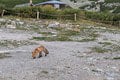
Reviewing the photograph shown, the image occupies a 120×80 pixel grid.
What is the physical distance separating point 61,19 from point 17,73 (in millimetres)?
37010

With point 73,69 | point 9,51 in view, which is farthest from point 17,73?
point 9,51

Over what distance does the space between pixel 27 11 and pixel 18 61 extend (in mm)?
33870

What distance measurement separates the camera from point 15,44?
27.3m

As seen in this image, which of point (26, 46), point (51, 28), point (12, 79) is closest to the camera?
point (12, 79)

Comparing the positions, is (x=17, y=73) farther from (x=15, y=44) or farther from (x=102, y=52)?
(x=15, y=44)

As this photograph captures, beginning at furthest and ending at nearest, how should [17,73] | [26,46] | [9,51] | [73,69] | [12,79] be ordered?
1. [26,46]
2. [9,51]
3. [73,69]
4. [17,73]
5. [12,79]

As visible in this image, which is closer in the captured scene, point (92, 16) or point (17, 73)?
point (17, 73)

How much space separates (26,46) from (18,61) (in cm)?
A: 744

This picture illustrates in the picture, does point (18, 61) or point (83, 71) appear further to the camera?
point (18, 61)

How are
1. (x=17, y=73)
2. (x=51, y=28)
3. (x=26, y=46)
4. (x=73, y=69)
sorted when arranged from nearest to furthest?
(x=17, y=73)
(x=73, y=69)
(x=26, y=46)
(x=51, y=28)

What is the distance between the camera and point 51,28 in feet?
140

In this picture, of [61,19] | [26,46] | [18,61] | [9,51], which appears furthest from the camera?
[61,19]

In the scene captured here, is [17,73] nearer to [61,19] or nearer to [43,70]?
[43,70]

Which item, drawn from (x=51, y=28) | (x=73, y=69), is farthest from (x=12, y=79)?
(x=51, y=28)
